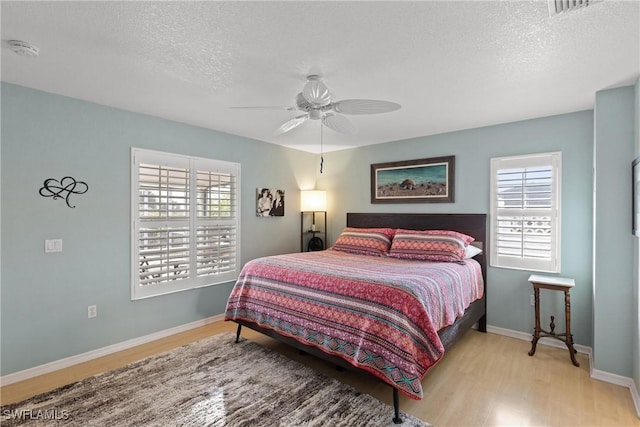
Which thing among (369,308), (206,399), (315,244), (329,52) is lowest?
(206,399)

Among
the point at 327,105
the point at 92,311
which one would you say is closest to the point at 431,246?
the point at 327,105

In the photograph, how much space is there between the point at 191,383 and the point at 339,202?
3.40m

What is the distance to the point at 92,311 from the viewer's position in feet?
10.1

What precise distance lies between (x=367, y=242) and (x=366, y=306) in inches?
73.2

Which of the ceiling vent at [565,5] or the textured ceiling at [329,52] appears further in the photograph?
the textured ceiling at [329,52]

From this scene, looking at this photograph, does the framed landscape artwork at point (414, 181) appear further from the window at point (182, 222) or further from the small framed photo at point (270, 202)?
the window at point (182, 222)

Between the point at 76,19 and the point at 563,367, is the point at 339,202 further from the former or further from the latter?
the point at 76,19

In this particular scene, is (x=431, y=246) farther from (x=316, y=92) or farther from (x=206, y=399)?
(x=206, y=399)

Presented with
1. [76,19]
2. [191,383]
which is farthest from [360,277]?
[76,19]

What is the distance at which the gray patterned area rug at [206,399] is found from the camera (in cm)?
211

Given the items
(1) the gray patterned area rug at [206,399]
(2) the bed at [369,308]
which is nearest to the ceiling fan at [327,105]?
(2) the bed at [369,308]

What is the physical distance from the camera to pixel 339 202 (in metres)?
5.25

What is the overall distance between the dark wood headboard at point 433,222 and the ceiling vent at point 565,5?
2.52 meters

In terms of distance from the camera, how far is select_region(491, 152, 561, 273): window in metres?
3.36
